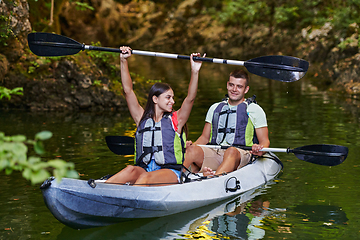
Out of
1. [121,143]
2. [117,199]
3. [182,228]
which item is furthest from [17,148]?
[121,143]

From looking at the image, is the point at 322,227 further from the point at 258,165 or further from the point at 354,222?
the point at 258,165

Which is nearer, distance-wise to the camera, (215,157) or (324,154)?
(324,154)

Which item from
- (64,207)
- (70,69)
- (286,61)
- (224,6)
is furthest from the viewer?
(224,6)

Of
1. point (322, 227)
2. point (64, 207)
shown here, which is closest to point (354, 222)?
point (322, 227)

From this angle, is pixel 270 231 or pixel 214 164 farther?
pixel 214 164

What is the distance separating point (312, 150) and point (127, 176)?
7.21 feet

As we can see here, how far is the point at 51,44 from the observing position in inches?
198

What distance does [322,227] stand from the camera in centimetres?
386

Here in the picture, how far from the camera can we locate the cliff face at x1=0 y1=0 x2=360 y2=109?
34.4 feet

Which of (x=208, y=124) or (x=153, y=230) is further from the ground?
(x=208, y=124)

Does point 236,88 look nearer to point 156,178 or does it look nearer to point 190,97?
point 190,97

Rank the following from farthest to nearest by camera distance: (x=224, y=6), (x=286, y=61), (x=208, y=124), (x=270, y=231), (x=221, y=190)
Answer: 1. (x=224, y=6)
2. (x=208, y=124)
3. (x=286, y=61)
4. (x=221, y=190)
5. (x=270, y=231)

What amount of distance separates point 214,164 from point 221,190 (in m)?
0.57

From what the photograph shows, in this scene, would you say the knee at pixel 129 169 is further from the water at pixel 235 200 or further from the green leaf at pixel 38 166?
the green leaf at pixel 38 166
